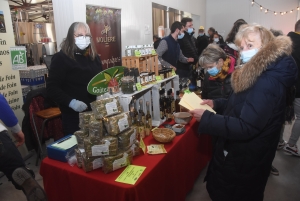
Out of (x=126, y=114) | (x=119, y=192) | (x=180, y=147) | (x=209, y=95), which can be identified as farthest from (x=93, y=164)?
(x=209, y=95)

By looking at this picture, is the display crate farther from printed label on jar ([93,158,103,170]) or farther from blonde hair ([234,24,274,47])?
blonde hair ([234,24,274,47])

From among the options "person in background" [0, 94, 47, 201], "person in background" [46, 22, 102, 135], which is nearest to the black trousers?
"person in background" [0, 94, 47, 201]

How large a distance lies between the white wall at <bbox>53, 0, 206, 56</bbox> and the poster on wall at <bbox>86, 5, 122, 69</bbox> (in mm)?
94

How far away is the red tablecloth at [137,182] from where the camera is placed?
1260 mm

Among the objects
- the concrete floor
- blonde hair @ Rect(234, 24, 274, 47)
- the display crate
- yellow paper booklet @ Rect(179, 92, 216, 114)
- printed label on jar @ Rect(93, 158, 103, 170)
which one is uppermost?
blonde hair @ Rect(234, 24, 274, 47)

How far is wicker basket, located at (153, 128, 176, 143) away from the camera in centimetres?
169

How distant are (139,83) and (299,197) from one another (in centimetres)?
190

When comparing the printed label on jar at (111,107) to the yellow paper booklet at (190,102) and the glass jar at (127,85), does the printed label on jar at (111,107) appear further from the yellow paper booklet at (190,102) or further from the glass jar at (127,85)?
the yellow paper booklet at (190,102)

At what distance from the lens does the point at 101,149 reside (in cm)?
129

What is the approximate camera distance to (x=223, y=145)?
4.43 ft

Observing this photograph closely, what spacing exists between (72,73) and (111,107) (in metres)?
0.73

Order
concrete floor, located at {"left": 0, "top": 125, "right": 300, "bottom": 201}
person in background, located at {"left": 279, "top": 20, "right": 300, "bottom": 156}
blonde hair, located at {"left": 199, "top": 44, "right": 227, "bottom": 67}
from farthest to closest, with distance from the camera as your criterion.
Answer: person in background, located at {"left": 279, "top": 20, "right": 300, "bottom": 156}
concrete floor, located at {"left": 0, "top": 125, "right": 300, "bottom": 201}
blonde hair, located at {"left": 199, "top": 44, "right": 227, "bottom": 67}

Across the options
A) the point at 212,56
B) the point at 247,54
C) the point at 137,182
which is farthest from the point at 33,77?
the point at 247,54

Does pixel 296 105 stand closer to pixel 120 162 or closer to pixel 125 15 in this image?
pixel 120 162
